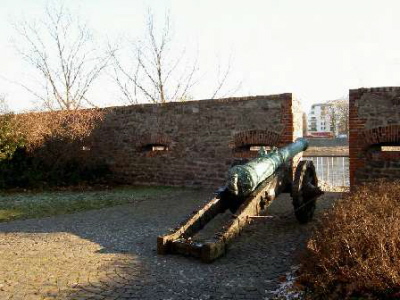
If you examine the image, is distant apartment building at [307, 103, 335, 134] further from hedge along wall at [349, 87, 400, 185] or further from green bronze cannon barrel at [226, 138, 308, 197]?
green bronze cannon barrel at [226, 138, 308, 197]

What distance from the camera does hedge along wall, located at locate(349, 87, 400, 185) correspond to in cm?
880

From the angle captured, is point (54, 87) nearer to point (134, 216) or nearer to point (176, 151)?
point (176, 151)

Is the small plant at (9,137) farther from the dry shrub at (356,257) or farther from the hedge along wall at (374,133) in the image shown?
the dry shrub at (356,257)

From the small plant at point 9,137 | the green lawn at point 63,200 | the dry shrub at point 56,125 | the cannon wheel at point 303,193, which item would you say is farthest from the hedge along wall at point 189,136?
the cannon wheel at point 303,193

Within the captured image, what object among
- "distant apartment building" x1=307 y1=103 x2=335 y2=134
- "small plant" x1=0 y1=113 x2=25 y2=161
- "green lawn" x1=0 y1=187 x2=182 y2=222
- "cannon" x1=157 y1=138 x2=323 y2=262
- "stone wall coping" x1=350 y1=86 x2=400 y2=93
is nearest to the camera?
"cannon" x1=157 y1=138 x2=323 y2=262

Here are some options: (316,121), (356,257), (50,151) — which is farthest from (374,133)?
(316,121)

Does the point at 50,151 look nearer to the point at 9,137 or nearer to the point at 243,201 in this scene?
the point at 9,137

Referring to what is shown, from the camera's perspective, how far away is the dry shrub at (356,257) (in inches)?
126

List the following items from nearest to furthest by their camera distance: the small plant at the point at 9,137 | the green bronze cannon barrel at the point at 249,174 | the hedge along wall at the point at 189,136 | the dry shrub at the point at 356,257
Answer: the dry shrub at the point at 356,257 < the green bronze cannon barrel at the point at 249,174 < the hedge along wall at the point at 189,136 < the small plant at the point at 9,137

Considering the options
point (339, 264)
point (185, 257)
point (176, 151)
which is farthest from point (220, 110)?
point (339, 264)

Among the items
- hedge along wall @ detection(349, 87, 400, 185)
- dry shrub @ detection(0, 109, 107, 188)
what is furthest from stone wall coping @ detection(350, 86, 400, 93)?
dry shrub @ detection(0, 109, 107, 188)

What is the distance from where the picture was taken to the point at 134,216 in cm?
766

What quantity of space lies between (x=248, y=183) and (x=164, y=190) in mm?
5871

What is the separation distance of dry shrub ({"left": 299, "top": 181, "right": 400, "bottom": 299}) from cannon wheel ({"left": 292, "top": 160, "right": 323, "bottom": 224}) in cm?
170
